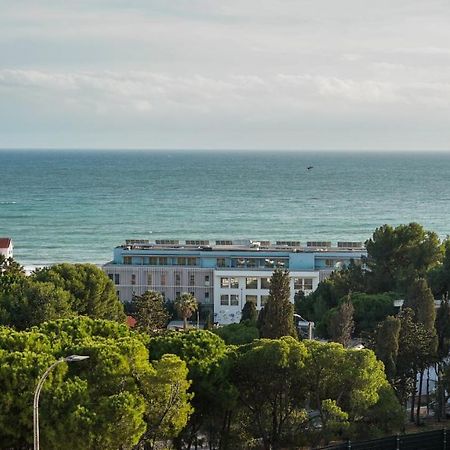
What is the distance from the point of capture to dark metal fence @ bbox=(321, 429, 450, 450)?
90.1 ft

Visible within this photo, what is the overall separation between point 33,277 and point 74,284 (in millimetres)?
3017

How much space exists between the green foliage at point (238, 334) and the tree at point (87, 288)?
7.69 meters

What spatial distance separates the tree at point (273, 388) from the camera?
33.2 m

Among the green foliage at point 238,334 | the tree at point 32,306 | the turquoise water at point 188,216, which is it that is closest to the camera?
the green foliage at point 238,334

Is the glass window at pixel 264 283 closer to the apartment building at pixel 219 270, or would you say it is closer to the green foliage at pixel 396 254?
the apartment building at pixel 219 270

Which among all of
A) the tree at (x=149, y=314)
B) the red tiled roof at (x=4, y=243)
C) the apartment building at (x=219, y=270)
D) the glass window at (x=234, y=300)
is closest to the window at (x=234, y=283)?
the apartment building at (x=219, y=270)

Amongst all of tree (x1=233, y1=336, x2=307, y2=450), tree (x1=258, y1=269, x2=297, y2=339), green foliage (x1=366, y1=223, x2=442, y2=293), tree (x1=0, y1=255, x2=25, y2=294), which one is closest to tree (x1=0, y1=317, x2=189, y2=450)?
tree (x1=233, y1=336, x2=307, y2=450)

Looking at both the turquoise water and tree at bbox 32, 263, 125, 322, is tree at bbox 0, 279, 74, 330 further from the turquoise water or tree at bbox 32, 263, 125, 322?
the turquoise water

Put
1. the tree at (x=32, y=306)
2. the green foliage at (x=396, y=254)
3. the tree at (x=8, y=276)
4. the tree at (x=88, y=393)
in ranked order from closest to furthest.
Result: the tree at (x=88, y=393)
the tree at (x=32, y=306)
the tree at (x=8, y=276)
the green foliage at (x=396, y=254)

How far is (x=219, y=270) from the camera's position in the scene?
2943 inches

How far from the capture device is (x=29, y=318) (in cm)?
4753

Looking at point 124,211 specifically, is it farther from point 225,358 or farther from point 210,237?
point 225,358

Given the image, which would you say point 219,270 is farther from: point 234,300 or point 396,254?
point 396,254

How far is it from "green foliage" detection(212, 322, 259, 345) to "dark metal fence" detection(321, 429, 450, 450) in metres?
15.6
